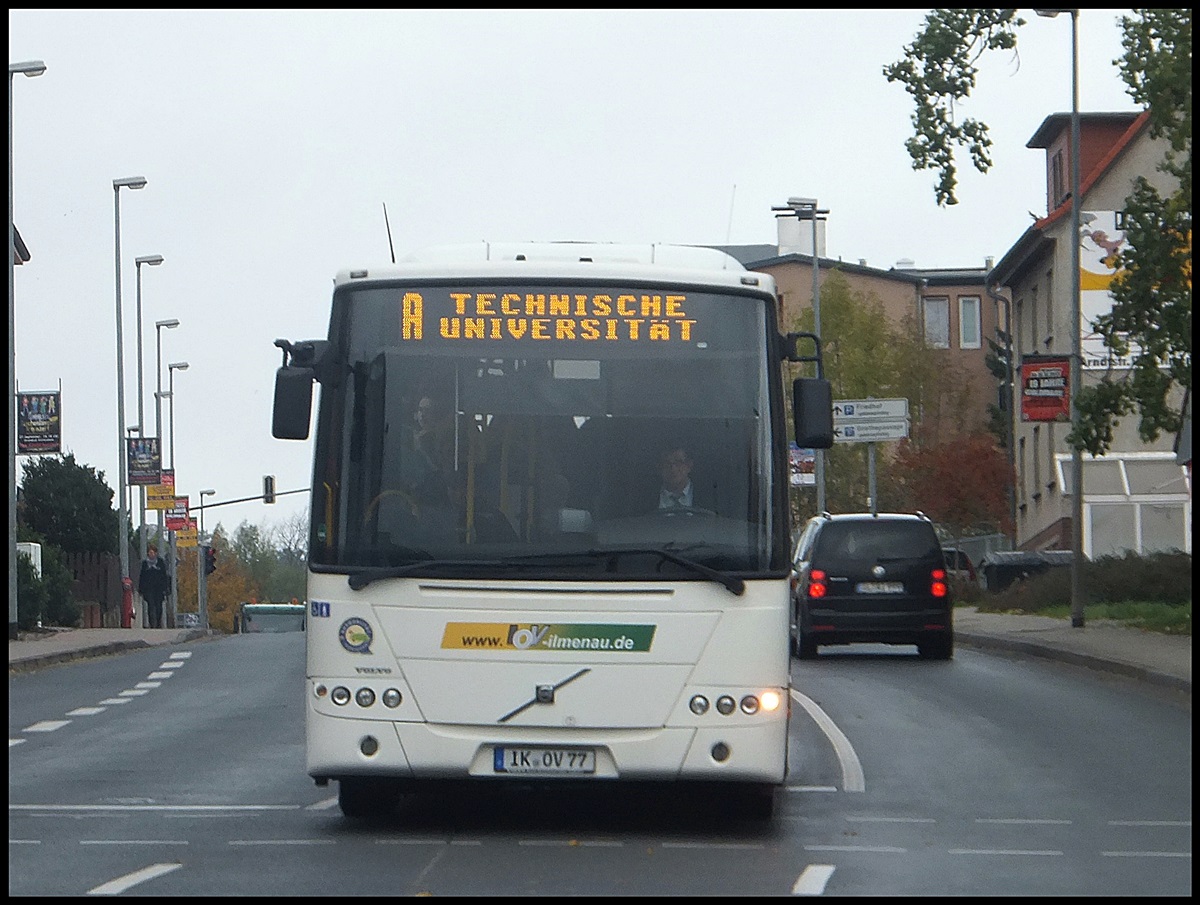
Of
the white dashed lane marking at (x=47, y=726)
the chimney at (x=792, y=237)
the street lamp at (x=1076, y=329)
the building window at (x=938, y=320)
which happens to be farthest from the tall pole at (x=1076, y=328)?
the chimney at (x=792, y=237)

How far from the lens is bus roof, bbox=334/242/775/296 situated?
37.2 ft

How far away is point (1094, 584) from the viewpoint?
3778cm

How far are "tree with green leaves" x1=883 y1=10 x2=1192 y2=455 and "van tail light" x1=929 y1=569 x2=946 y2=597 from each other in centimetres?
Result: 247

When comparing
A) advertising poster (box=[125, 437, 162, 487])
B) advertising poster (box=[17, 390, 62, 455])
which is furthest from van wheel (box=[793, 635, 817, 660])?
advertising poster (box=[125, 437, 162, 487])

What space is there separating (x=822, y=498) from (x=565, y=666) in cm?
4771

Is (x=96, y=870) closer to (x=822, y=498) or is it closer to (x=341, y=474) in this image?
(x=341, y=474)

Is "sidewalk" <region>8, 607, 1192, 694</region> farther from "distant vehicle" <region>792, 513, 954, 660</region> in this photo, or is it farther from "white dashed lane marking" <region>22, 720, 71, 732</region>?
"white dashed lane marking" <region>22, 720, 71, 732</region>

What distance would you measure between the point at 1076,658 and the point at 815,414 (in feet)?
49.3

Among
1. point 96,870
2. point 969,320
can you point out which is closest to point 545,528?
point 96,870

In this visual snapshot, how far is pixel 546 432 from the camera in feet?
36.4

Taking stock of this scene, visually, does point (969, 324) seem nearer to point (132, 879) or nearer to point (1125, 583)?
point (1125, 583)

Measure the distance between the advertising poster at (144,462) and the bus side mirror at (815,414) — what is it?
44276 millimetres

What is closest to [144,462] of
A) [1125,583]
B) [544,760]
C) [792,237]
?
[1125,583]

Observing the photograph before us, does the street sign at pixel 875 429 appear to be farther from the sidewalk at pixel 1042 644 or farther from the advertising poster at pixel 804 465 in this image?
the advertising poster at pixel 804 465
